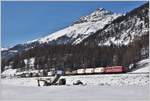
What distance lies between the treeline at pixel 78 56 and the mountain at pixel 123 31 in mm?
104

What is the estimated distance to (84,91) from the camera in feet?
14.3

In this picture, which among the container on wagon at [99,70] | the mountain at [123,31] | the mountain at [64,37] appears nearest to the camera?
the mountain at [64,37]

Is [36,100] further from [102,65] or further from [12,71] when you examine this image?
[102,65]

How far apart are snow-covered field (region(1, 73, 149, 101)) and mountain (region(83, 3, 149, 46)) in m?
0.64

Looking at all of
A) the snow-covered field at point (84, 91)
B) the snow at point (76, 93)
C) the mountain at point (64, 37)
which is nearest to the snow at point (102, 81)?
the snow-covered field at point (84, 91)

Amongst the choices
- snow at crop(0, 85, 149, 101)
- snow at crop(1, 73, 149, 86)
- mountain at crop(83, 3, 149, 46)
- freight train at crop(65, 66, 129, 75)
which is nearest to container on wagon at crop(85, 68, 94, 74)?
freight train at crop(65, 66, 129, 75)

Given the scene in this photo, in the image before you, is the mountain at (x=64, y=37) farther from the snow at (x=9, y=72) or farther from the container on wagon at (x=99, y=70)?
the container on wagon at (x=99, y=70)

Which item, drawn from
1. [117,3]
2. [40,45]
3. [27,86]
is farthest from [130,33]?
[27,86]

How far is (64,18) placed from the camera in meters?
4.99

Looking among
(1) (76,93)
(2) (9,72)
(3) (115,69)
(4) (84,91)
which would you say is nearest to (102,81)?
(3) (115,69)

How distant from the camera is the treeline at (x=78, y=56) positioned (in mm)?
5078

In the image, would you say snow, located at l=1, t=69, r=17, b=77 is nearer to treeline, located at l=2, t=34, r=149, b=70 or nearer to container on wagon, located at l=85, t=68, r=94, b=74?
treeline, located at l=2, t=34, r=149, b=70

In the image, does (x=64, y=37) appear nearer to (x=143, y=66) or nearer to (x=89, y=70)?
(x=89, y=70)

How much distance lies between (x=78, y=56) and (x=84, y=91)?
1.04m
